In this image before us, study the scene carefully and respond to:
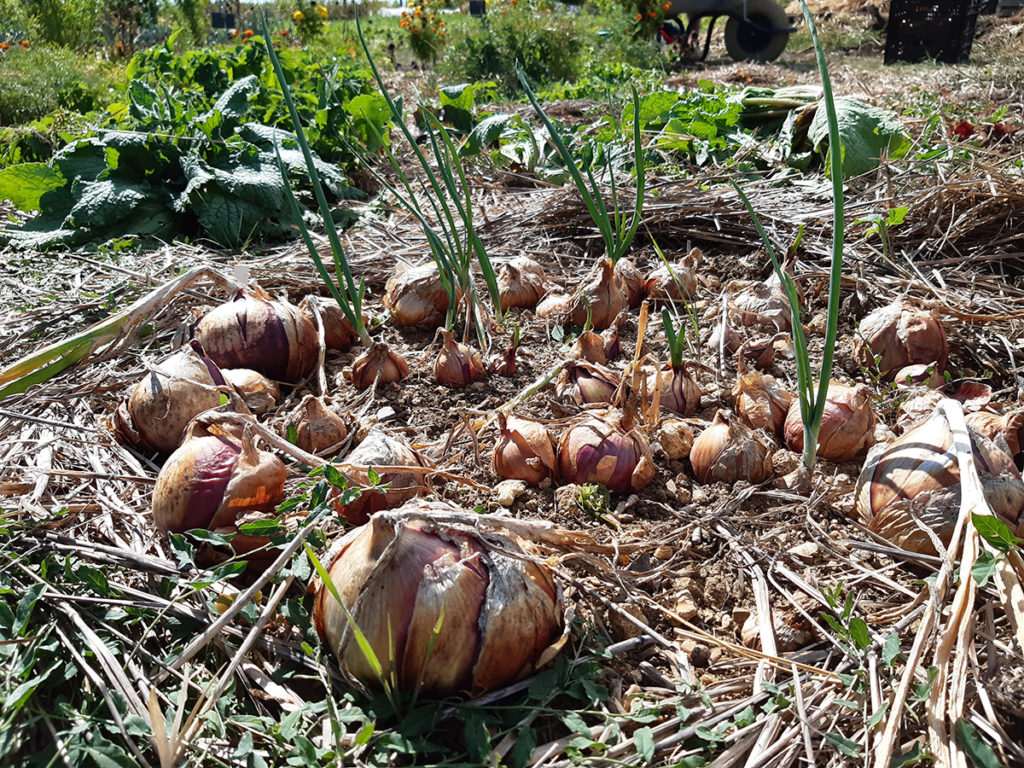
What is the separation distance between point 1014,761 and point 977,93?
21.0 feet

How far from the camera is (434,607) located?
39.4 inches

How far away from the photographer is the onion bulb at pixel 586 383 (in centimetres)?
172

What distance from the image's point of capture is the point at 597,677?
3.72 feet

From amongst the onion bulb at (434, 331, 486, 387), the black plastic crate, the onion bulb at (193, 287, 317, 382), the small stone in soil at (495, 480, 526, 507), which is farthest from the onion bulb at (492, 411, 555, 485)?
the black plastic crate

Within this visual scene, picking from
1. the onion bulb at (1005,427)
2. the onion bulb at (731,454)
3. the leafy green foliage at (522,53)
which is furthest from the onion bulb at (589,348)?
the leafy green foliage at (522,53)

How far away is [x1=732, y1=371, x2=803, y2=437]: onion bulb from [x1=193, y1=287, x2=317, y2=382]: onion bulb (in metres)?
1.14

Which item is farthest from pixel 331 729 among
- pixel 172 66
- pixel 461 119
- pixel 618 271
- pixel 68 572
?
pixel 172 66

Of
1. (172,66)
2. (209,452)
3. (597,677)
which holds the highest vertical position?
(172,66)

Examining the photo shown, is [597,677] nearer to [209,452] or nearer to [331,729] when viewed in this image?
[331,729]

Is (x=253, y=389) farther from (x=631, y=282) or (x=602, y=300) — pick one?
(x=631, y=282)

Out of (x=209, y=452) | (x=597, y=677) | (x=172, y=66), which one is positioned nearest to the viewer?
(x=597, y=677)

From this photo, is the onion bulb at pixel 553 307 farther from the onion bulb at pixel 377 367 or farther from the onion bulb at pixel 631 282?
the onion bulb at pixel 377 367

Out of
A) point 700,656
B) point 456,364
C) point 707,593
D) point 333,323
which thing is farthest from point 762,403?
point 333,323

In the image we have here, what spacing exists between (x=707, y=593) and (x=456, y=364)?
0.89m
